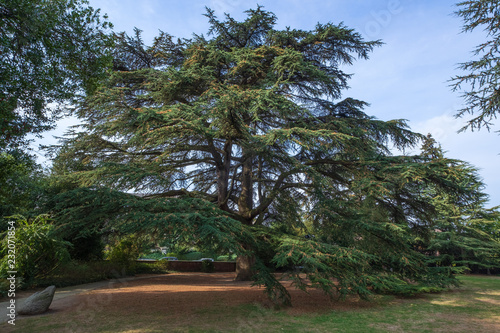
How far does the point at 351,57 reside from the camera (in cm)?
1261

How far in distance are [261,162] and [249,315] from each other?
7.80 metres

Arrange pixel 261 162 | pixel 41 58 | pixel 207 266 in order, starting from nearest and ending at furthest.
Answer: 1. pixel 41 58
2. pixel 261 162
3. pixel 207 266

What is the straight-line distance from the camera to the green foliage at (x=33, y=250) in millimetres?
8898

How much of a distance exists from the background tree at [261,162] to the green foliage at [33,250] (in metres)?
1.59

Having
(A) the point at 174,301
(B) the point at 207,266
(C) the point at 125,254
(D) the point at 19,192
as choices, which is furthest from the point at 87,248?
(B) the point at 207,266

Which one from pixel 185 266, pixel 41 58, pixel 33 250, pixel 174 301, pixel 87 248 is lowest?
pixel 185 266

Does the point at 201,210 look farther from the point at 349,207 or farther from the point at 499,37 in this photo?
the point at 499,37

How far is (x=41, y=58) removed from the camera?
600 centimetres

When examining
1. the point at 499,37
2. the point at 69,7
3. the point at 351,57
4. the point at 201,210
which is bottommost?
the point at 201,210

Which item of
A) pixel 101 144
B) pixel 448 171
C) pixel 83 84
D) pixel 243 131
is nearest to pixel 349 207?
pixel 448 171

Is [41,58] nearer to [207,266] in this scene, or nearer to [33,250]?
[33,250]

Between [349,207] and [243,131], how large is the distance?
4.37 meters

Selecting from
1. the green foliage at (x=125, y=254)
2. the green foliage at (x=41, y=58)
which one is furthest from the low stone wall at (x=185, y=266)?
the green foliage at (x=41, y=58)

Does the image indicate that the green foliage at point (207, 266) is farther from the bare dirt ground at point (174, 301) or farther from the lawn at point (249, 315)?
the lawn at point (249, 315)
